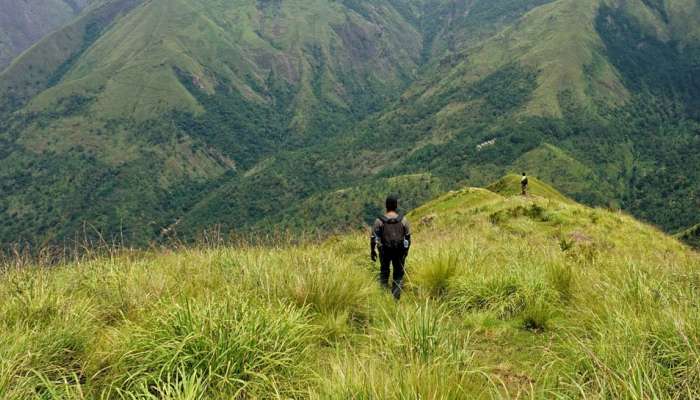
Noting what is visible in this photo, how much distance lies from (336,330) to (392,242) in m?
2.75

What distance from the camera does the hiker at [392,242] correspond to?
8.35m

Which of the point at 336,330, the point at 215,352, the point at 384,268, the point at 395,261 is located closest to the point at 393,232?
the point at 395,261

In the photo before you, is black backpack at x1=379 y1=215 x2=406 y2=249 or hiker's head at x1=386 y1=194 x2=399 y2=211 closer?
black backpack at x1=379 y1=215 x2=406 y2=249

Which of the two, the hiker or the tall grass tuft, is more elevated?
the tall grass tuft

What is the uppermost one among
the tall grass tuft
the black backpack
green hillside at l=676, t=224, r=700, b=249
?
the tall grass tuft

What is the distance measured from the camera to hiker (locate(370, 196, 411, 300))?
27.4 ft

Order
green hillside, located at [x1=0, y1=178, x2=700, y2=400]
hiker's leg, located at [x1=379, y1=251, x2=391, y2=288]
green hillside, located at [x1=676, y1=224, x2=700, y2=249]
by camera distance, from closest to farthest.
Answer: green hillside, located at [x1=0, y1=178, x2=700, y2=400] < hiker's leg, located at [x1=379, y1=251, x2=391, y2=288] < green hillside, located at [x1=676, y1=224, x2=700, y2=249]

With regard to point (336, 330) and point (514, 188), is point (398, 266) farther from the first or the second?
point (514, 188)

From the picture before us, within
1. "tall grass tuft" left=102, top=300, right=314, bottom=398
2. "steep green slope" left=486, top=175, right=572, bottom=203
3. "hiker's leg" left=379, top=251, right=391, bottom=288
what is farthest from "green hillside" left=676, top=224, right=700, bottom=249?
"tall grass tuft" left=102, top=300, right=314, bottom=398

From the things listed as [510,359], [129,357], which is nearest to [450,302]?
[510,359]

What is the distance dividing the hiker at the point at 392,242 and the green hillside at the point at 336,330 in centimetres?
32

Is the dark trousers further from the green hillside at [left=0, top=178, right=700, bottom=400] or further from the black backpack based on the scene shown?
the green hillside at [left=0, top=178, right=700, bottom=400]

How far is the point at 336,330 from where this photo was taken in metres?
5.93

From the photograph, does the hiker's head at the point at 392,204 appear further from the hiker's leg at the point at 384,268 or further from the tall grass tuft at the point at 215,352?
the tall grass tuft at the point at 215,352
